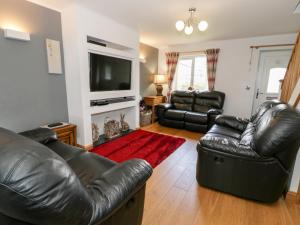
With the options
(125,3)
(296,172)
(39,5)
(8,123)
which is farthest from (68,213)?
(39,5)

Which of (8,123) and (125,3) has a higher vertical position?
(125,3)

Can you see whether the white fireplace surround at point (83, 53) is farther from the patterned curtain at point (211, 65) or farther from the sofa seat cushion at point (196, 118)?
the patterned curtain at point (211, 65)

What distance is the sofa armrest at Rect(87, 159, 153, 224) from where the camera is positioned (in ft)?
2.83

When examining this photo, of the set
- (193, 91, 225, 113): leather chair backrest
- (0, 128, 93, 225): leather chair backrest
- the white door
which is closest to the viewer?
(0, 128, 93, 225): leather chair backrest

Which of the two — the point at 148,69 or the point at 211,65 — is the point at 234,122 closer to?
the point at 211,65

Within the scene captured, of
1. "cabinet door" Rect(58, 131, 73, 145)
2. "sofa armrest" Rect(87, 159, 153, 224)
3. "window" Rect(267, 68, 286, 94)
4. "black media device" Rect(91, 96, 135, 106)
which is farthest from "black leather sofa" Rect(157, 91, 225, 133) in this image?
"sofa armrest" Rect(87, 159, 153, 224)

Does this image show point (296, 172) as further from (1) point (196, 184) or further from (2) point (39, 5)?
(2) point (39, 5)

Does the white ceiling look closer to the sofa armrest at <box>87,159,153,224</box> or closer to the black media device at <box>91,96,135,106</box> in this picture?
the black media device at <box>91,96,135,106</box>

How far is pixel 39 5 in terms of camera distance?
249 centimetres

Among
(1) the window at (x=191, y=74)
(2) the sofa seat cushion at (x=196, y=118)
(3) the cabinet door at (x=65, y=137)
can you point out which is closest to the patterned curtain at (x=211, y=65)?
(1) the window at (x=191, y=74)

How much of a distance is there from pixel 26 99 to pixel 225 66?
4.58 metres

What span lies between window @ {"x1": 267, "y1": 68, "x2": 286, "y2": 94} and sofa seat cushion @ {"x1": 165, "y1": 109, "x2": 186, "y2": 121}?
2263 millimetres

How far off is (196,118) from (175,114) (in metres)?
0.55

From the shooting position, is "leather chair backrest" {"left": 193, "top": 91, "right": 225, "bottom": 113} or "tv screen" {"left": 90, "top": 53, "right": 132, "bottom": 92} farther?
"leather chair backrest" {"left": 193, "top": 91, "right": 225, "bottom": 113}
